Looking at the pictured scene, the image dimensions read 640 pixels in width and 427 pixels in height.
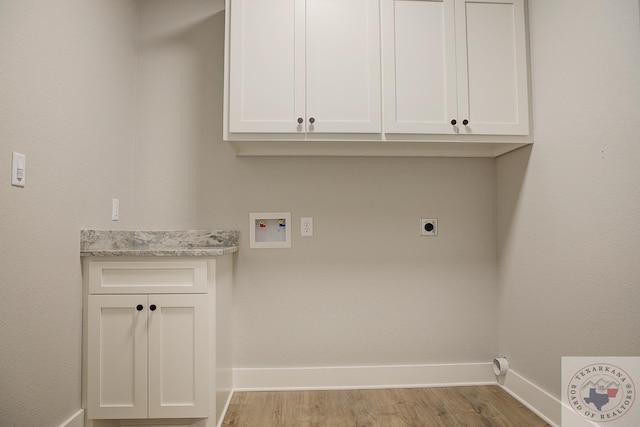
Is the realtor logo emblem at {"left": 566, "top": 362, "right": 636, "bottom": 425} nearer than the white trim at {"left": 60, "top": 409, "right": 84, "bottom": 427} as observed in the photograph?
Yes

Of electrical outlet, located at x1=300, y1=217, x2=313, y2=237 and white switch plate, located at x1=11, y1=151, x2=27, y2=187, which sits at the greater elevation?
white switch plate, located at x1=11, y1=151, x2=27, y2=187

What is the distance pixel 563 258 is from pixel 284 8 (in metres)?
1.81

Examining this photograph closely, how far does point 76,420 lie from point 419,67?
2270 mm

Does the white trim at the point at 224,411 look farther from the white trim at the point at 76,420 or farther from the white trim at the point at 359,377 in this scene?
the white trim at the point at 76,420

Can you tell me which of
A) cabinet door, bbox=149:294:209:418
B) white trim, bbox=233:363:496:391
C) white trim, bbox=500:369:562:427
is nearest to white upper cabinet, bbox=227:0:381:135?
cabinet door, bbox=149:294:209:418

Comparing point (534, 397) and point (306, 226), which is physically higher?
point (306, 226)

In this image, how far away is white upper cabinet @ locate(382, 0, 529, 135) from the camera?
167 cm

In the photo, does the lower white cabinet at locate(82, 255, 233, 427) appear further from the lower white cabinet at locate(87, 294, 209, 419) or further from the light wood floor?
the light wood floor

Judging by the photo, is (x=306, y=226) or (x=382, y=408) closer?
(x=382, y=408)

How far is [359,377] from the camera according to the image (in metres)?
1.97

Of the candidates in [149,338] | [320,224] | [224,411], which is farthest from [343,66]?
[224,411]

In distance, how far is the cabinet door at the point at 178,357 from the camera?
145cm

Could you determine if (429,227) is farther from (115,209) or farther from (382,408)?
(115,209)

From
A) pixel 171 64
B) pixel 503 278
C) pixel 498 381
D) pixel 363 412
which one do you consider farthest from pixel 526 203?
pixel 171 64
